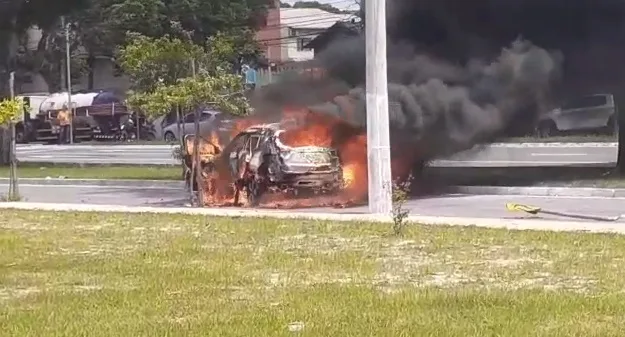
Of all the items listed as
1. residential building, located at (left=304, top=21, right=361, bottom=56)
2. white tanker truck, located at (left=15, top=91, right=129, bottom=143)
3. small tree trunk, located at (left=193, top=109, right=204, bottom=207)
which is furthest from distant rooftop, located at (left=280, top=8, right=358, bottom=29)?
small tree trunk, located at (left=193, top=109, right=204, bottom=207)

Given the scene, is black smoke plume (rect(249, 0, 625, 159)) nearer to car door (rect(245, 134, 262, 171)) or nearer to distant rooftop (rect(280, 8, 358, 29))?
car door (rect(245, 134, 262, 171))

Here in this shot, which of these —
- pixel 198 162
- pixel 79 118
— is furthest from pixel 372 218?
pixel 79 118

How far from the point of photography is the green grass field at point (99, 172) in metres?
26.3

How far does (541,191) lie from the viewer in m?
19.3

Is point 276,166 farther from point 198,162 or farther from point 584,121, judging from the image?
point 584,121

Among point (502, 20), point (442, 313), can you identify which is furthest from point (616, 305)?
point (502, 20)

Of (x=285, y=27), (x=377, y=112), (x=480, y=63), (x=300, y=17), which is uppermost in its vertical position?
(x=300, y=17)

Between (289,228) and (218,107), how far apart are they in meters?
5.33

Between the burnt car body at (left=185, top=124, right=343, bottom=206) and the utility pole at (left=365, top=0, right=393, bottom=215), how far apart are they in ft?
6.62

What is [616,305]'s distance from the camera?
8.02m

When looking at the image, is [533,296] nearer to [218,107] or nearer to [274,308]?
[274,308]

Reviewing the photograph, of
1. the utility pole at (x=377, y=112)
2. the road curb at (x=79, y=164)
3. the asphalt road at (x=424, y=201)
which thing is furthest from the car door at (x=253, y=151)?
the road curb at (x=79, y=164)

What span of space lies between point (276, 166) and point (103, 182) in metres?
8.25

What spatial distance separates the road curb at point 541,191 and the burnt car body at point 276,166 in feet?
9.65
